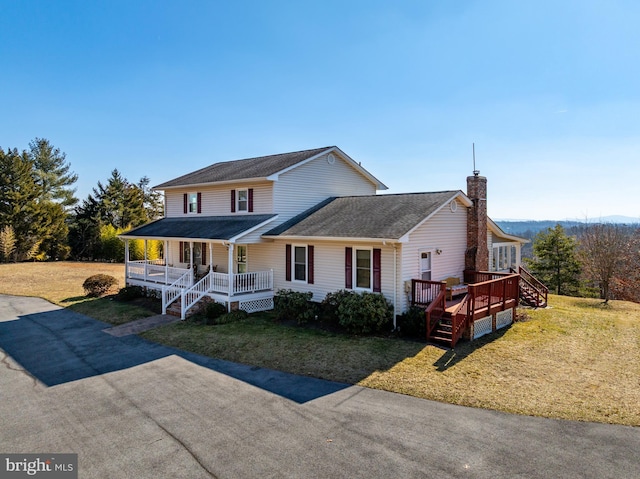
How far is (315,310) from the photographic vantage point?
1591 cm

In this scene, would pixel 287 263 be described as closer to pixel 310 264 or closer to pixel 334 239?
pixel 310 264

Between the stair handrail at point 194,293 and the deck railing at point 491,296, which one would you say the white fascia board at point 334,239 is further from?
the stair handrail at point 194,293

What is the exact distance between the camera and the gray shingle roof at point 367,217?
1476 cm

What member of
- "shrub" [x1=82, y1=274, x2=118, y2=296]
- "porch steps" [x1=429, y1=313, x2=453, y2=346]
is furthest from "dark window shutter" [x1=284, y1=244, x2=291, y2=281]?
"shrub" [x1=82, y1=274, x2=118, y2=296]

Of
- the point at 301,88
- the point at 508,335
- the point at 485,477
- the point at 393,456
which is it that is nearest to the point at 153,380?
the point at 393,456

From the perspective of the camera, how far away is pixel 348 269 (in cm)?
1570

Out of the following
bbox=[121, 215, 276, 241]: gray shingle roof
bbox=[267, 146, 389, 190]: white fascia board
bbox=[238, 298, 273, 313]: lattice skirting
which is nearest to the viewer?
bbox=[238, 298, 273, 313]: lattice skirting

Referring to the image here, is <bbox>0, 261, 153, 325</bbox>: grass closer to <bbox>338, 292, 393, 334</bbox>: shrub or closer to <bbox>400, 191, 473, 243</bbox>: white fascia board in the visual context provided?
<bbox>338, 292, 393, 334</bbox>: shrub

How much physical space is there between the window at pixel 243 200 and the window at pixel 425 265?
9.76 metres

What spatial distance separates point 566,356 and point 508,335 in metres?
2.27

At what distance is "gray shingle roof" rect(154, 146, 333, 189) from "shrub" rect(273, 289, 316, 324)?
6189 millimetres

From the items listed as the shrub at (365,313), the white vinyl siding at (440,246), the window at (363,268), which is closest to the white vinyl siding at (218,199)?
the window at (363,268)

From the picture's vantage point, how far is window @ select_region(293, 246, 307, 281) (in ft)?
57.2

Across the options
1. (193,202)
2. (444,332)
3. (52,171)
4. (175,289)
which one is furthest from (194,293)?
(52,171)
